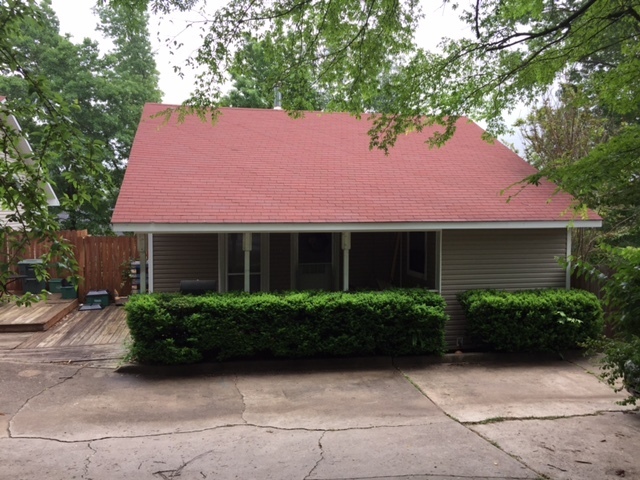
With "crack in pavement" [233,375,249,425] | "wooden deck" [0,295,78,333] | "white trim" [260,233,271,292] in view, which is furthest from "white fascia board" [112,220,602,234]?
"wooden deck" [0,295,78,333]

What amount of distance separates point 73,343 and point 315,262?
4.77 meters

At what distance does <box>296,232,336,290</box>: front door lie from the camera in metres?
10.1

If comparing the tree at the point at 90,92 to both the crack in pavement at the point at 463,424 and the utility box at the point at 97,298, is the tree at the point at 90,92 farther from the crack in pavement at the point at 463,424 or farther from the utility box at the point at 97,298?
the crack in pavement at the point at 463,424

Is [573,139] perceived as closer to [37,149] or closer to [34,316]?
[37,149]

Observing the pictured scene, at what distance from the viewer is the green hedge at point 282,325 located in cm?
695

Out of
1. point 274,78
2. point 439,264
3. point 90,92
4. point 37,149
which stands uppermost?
point 90,92

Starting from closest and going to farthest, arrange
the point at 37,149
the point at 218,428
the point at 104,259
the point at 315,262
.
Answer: the point at 37,149
the point at 218,428
the point at 315,262
the point at 104,259

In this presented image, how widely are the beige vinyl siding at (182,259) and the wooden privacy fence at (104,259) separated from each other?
174 inches

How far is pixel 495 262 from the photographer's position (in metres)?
8.89

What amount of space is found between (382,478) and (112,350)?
559 cm

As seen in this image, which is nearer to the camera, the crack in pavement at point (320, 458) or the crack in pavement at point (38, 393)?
the crack in pavement at point (320, 458)

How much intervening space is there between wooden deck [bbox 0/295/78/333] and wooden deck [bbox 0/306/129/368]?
13cm

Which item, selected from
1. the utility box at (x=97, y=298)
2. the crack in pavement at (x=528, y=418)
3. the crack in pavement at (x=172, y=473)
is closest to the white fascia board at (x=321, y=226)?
the crack in pavement at (x=528, y=418)

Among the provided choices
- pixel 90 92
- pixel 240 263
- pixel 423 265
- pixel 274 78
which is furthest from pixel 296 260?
pixel 90 92
